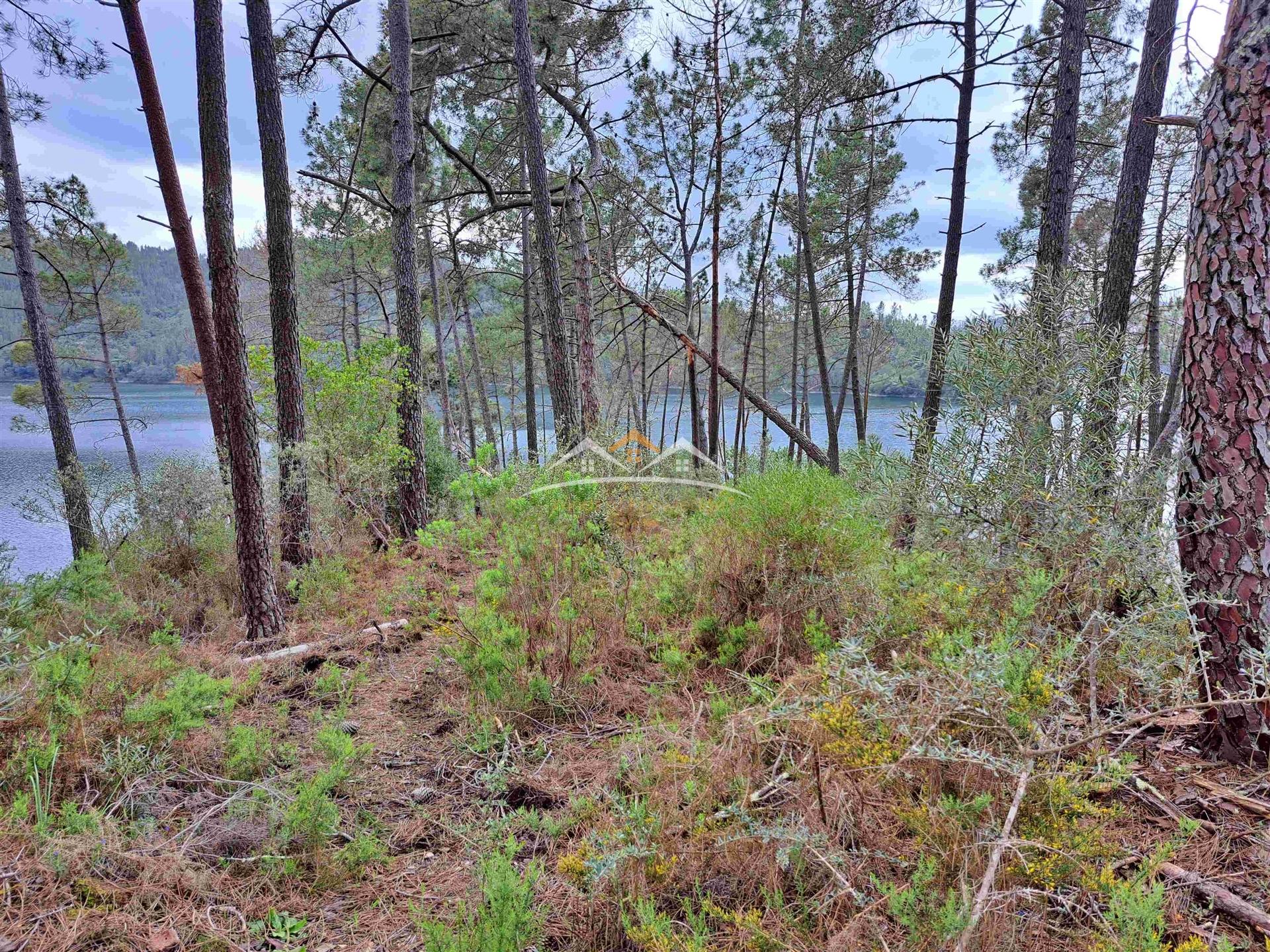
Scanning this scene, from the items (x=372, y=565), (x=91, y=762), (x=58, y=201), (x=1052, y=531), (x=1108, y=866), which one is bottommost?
(x=372, y=565)

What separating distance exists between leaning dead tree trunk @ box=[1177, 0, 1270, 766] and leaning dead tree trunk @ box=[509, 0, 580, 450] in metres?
4.49

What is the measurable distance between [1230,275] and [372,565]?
20.6 ft

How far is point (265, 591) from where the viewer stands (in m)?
4.37

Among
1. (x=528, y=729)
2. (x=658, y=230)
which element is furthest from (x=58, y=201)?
(x=528, y=729)

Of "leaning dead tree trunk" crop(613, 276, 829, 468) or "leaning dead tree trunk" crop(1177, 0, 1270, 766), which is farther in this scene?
"leaning dead tree trunk" crop(613, 276, 829, 468)

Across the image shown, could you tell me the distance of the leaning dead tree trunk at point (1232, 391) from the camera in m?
1.80

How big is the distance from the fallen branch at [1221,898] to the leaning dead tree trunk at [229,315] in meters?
4.92

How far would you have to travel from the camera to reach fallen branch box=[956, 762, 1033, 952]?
1167 mm

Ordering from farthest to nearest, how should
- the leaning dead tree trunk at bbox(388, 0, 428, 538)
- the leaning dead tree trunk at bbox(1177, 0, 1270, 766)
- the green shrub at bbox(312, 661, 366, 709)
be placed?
the leaning dead tree trunk at bbox(388, 0, 428, 538) < the green shrub at bbox(312, 661, 366, 709) < the leaning dead tree trunk at bbox(1177, 0, 1270, 766)

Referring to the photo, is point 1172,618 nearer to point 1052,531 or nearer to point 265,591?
point 1052,531

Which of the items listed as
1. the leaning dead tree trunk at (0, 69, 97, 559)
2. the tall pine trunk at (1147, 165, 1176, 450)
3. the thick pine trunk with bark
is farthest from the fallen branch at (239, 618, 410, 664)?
the tall pine trunk at (1147, 165, 1176, 450)

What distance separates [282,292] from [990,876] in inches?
242

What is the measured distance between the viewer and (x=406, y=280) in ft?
21.9

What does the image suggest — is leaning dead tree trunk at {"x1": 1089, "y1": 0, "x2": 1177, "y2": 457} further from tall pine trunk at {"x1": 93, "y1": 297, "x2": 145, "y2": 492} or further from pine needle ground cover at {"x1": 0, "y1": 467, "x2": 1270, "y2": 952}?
tall pine trunk at {"x1": 93, "y1": 297, "x2": 145, "y2": 492}
